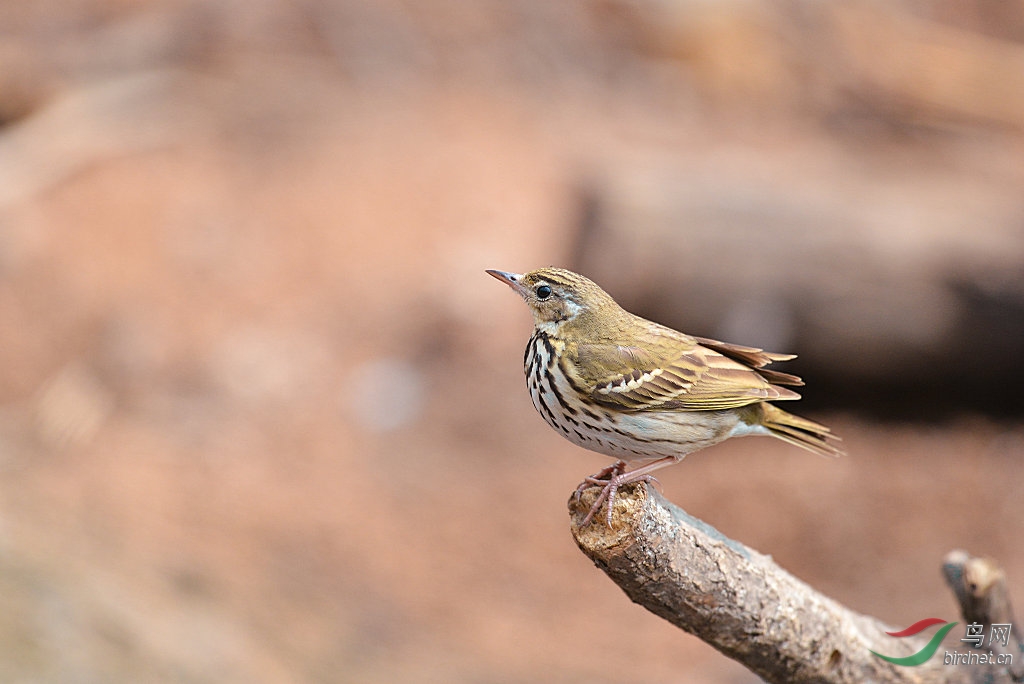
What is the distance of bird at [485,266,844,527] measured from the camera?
14.2 ft

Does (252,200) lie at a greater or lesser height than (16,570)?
greater

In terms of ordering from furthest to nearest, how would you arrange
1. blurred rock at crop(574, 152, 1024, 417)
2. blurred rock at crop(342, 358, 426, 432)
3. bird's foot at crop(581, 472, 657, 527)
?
blurred rock at crop(342, 358, 426, 432), blurred rock at crop(574, 152, 1024, 417), bird's foot at crop(581, 472, 657, 527)

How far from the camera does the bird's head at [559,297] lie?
4.63 metres

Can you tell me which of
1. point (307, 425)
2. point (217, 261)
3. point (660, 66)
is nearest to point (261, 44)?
point (217, 261)

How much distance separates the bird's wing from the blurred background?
9.31ft

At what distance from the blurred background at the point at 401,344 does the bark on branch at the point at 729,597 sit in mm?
2809

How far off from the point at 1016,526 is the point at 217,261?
8.04 meters

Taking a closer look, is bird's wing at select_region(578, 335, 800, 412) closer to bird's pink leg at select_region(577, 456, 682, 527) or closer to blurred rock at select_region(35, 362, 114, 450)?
bird's pink leg at select_region(577, 456, 682, 527)

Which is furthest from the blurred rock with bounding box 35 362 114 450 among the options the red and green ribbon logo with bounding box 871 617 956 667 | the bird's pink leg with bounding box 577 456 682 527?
the red and green ribbon logo with bounding box 871 617 956 667

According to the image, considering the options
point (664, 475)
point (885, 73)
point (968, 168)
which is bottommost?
point (664, 475)

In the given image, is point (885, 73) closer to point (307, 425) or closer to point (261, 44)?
point (261, 44)

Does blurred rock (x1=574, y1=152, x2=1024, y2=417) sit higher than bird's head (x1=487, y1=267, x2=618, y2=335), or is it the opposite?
bird's head (x1=487, y1=267, x2=618, y2=335)

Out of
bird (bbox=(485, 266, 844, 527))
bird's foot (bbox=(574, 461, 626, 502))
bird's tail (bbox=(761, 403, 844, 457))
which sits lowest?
bird's tail (bbox=(761, 403, 844, 457))

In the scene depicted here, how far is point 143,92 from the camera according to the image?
1359 centimetres
